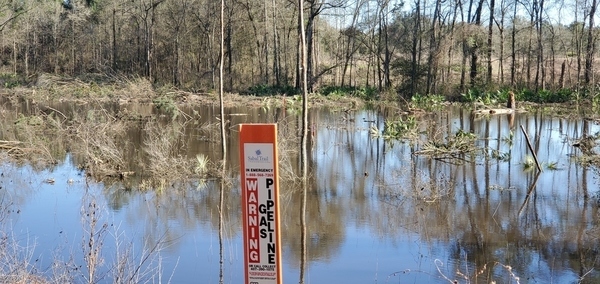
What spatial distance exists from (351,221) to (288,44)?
3945cm

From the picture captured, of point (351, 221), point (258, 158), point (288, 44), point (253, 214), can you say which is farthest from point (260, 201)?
point (288, 44)

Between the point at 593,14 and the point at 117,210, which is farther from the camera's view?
the point at 593,14

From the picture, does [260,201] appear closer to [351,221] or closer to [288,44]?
[351,221]

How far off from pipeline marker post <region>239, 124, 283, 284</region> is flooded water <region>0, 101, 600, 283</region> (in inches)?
88.5

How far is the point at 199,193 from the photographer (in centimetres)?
1312

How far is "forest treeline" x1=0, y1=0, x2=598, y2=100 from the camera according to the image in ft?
138

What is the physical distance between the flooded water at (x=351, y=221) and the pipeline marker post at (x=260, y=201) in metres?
2.25

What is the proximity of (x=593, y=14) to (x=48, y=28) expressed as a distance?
41768 mm

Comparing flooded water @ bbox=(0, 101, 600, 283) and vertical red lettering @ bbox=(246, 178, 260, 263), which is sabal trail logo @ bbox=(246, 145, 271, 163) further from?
flooded water @ bbox=(0, 101, 600, 283)

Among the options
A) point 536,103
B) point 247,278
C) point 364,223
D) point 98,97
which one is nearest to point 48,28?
point 98,97

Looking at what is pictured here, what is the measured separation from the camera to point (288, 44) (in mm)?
49469

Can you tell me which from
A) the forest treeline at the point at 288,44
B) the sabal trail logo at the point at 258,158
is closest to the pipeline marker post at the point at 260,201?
the sabal trail logo at the point at 258,158

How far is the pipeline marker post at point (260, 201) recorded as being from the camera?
12.8 ft

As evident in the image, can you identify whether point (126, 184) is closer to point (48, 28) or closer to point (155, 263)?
point (155, 263)
